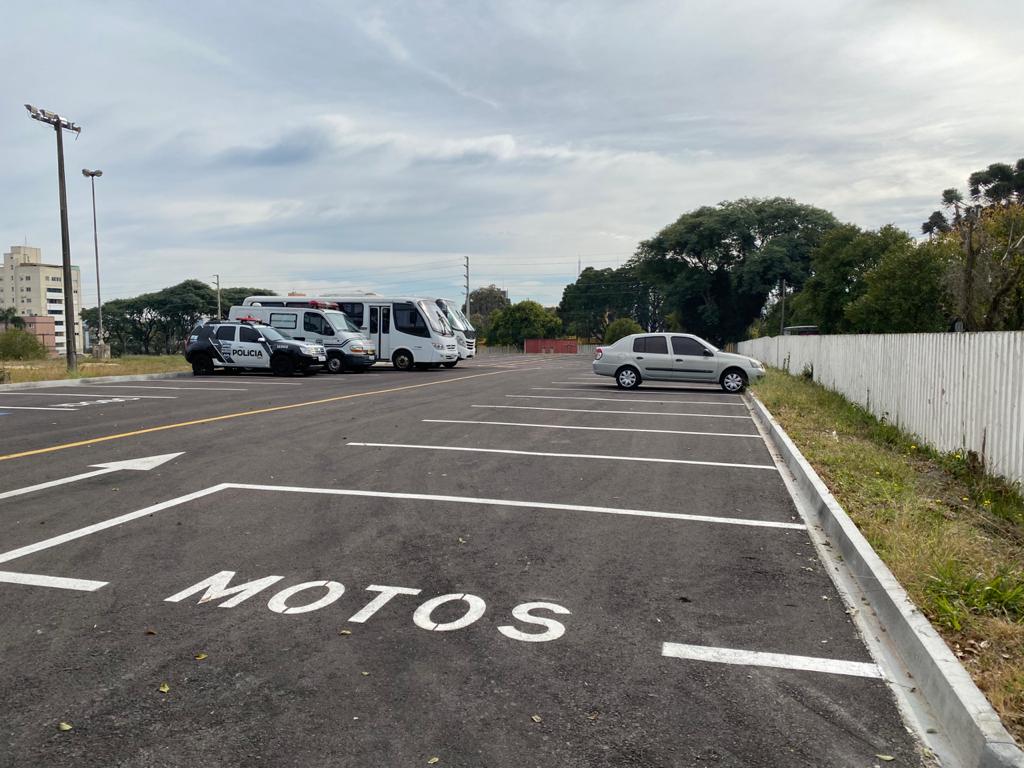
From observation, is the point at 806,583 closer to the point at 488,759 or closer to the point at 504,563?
the point at 504,563

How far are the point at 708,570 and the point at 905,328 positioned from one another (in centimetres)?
2903

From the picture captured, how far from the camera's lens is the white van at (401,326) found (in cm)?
2992

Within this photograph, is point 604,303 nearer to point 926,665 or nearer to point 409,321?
point 409,321

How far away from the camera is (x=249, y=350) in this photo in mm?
26250

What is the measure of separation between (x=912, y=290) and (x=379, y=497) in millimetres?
28732

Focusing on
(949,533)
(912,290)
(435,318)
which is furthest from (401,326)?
(949,533)

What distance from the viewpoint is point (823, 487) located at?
7.71 m

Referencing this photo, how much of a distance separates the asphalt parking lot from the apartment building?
550 ft

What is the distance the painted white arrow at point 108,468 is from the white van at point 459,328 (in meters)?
21.9

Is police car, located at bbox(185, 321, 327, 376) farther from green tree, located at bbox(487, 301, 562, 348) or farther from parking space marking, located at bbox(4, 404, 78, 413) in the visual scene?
green tree, located at bbox(487, 301, 562, 348)

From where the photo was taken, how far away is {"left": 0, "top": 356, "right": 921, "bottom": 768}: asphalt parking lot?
332 centimetres

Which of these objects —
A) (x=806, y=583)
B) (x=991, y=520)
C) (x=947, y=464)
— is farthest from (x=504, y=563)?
(x=947, y=464)

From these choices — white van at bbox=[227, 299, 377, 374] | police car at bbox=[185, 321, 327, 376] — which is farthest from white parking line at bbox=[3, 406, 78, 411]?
white van at bbox=[227, 299, 377, 374]

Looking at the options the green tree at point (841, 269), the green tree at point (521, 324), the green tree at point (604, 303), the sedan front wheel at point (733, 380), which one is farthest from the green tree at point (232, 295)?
the sedan front wheel at point (733, 380)
